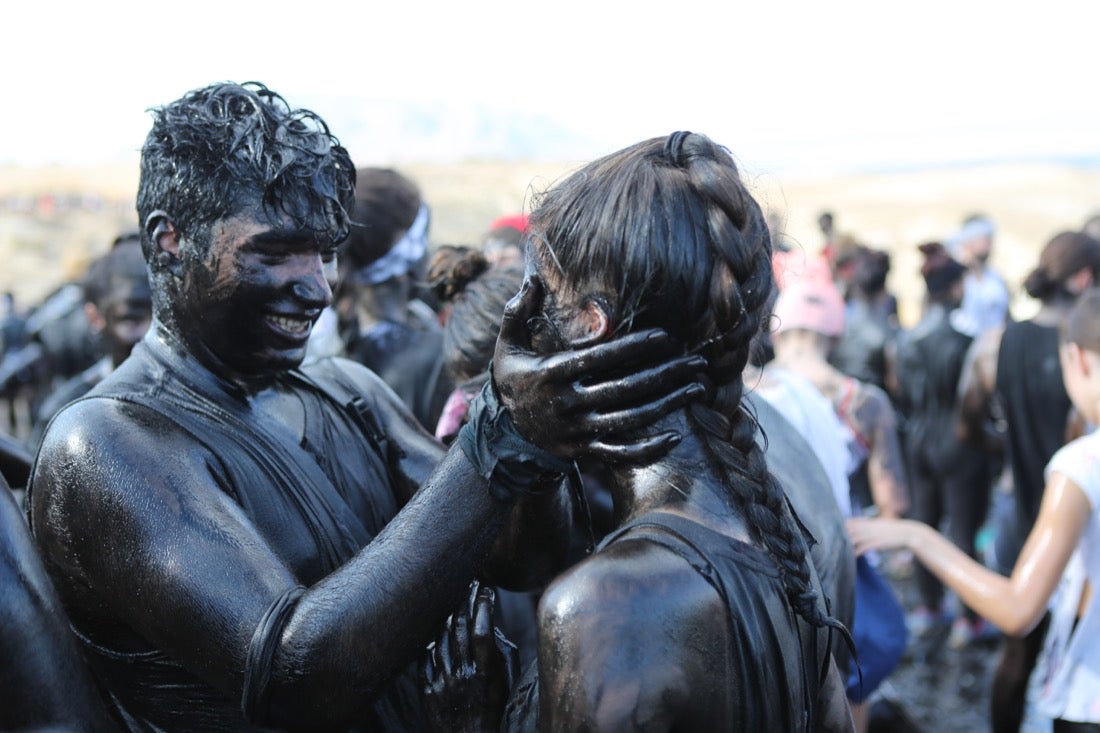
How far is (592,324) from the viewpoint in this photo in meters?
1.59

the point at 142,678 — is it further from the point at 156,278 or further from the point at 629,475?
the point at 629,475

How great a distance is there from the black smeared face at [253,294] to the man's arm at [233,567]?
0.78 ft

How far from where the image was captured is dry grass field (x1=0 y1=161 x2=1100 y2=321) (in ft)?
98.3

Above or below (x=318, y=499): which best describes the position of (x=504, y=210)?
below

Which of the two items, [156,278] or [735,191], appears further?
[156,278]

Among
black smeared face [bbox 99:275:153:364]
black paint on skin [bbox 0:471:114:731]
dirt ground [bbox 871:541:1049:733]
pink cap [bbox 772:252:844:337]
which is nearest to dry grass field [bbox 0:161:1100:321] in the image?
dirt ground [bbox 871:541:1049:733]

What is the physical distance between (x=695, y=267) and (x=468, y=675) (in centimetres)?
78

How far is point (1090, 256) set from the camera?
587 cm

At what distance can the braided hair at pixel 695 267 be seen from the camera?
5.07 feet

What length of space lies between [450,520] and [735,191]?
0.69 m

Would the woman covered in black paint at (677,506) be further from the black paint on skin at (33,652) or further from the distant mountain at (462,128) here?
the distant mountain at (462,128)

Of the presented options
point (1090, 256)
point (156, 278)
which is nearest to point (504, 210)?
point (1090, 256)

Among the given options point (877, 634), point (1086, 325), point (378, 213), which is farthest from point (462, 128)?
point (877, 634)

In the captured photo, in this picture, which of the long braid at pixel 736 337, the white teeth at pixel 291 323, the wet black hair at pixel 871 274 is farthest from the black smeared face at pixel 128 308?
the wet black hair at pixel 871 274
